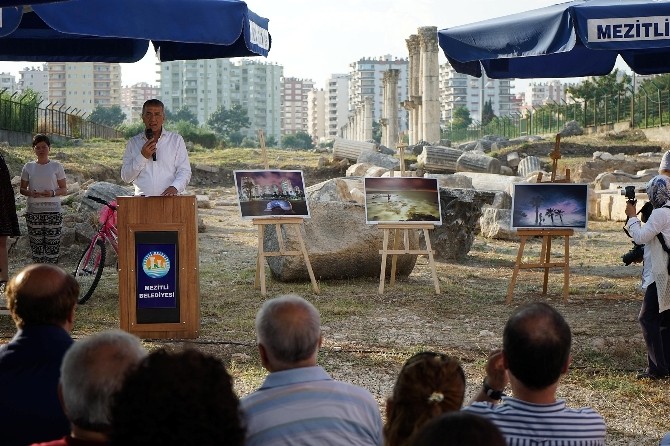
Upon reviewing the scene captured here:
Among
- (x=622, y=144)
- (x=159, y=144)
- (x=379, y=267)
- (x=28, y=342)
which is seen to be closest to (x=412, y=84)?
(x=622, y=144)

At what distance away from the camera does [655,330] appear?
740 cm

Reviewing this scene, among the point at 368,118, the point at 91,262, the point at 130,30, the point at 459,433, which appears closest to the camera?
the point at 459,433

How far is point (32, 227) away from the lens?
11648mm

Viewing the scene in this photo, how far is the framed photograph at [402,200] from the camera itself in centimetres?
1204

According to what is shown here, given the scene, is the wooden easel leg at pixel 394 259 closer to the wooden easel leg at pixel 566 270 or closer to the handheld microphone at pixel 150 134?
the wooden easel leg at pixel 566 270

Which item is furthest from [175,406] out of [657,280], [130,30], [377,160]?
[377,160]

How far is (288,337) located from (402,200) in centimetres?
866

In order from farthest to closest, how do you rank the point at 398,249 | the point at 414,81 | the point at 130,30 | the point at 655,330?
the point at 414,81 → the point at 398,249 → the point at 655,330 → the point at 130,30

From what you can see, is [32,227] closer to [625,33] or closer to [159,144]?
[159,144]

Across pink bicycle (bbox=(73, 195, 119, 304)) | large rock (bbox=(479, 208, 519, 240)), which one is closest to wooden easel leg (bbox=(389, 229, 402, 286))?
pink bicycle (bbox=(73, 195, 119, 304))

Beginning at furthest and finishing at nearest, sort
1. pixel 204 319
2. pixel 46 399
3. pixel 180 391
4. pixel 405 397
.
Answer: pixel 204 319
pixel 46 399
pixel 405 397
pixel 180 391

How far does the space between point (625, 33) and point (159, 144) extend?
3902 millimetres

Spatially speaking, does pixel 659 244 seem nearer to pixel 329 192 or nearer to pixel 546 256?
pixel 546 256

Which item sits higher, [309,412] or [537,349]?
[537,349]
